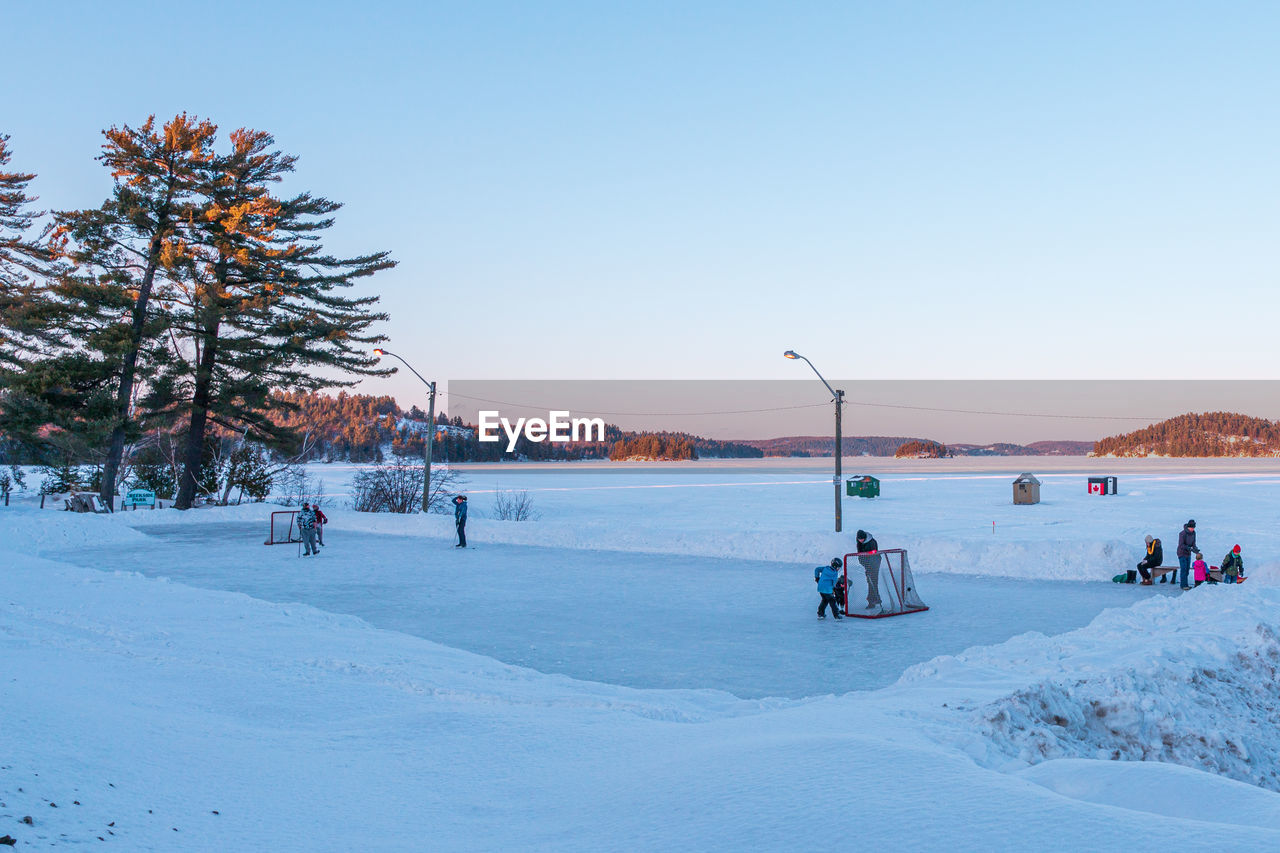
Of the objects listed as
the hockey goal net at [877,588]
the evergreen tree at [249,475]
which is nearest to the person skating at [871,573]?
the hockey goal net at [877,588]

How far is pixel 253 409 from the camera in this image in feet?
152

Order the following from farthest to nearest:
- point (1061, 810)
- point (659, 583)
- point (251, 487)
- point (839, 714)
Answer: point (251, 487) < point (659, 583) < point (839, 714) < point (1061, 810)

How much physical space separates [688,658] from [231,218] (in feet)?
128

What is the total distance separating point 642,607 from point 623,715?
841 centimetres

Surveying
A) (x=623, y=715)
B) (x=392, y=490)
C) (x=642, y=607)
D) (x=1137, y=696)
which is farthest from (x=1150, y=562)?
(x=392, y=490)

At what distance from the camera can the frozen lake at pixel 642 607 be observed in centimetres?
1148

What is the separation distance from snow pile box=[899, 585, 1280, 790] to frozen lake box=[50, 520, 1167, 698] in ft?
5.93

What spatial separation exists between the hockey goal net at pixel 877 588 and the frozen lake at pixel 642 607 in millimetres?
574

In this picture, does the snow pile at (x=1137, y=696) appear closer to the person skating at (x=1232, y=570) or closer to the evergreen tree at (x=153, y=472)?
the person skating at (x=1232, y=570)

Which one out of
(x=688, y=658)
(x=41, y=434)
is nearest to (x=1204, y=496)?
(x=688, y=658)

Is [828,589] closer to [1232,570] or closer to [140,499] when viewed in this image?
[1232,570]

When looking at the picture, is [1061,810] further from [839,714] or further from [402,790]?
[402,790]

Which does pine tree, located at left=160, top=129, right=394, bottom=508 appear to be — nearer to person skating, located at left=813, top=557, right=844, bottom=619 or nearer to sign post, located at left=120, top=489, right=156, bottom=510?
sign post, located at left=120, top=489, right=156, bottom=510

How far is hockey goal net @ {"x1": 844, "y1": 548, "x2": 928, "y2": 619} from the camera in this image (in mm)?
16048
